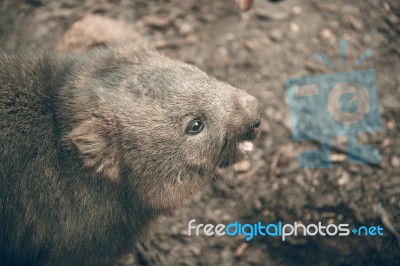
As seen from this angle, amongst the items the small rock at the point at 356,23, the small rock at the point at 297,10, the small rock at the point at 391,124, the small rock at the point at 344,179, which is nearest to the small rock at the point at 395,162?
the small rock at the point at 391,124

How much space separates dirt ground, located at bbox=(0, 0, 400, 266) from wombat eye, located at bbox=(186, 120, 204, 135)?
3.64 feet

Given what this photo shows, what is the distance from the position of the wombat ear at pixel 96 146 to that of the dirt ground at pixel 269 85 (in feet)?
4.44

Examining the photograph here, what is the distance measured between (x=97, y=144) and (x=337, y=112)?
7.79 ft

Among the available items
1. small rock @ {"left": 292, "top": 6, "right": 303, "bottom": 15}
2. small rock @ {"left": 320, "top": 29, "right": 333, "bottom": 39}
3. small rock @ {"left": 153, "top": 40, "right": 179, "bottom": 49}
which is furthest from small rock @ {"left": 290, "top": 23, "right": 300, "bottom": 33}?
small rock @ {"left": 153, "top": 40, "right": 179, "bottom": 49}

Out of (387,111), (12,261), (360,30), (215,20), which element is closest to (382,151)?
(387,111)

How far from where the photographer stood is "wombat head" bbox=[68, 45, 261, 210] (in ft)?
9.80

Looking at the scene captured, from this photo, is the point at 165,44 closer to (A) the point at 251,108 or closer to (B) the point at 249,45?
(B) the point at 249,45

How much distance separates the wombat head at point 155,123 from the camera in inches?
118

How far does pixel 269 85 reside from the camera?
4.32 meters

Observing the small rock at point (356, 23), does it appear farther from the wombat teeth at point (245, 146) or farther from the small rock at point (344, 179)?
the wombat teeth at point (245, 146)

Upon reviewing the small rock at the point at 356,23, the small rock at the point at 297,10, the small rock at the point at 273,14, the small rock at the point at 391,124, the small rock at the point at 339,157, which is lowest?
the small rock at the point at 339,157

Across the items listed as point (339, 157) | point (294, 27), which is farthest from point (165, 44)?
point (339, 157)

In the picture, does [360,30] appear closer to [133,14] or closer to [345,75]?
[345,75]

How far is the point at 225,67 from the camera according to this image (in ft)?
14.6
